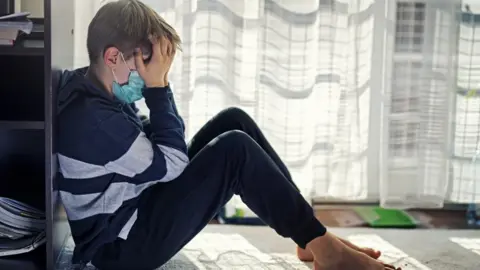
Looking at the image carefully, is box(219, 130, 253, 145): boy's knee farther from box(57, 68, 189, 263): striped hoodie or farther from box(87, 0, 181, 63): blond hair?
box(87, 0, 181, 63): blond hair

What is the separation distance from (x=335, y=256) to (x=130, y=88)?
1.81ft

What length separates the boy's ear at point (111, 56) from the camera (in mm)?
1517

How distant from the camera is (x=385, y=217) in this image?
217 cm

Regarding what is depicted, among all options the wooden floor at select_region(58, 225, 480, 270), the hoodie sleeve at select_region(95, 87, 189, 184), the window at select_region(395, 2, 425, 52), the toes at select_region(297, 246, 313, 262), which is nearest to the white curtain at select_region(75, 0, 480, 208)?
the window at select_region(395, 2, 425, 52)

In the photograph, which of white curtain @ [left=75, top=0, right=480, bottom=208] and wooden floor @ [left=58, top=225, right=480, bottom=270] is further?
white curtain @ [left=75, top=0, right=480, bottom=208]

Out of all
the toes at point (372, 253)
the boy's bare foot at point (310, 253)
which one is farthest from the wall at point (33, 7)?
the toes at point (372, 253)

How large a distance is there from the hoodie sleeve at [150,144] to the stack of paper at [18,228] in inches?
9.1

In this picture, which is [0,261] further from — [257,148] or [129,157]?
[257,148]

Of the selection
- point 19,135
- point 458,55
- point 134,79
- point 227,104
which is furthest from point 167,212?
point 458,55

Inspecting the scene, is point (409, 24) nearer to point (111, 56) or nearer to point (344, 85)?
point (344, 85)

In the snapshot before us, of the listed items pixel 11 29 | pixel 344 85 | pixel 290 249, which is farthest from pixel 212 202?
pixel 344 85

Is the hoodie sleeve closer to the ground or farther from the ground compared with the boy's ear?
closer to the ground

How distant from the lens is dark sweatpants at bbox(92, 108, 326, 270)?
1.52m

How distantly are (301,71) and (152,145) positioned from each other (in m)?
0.69
